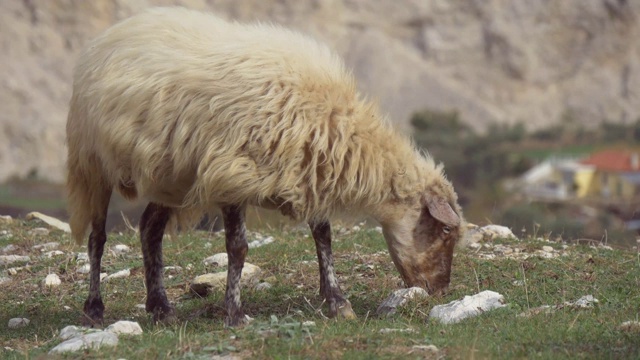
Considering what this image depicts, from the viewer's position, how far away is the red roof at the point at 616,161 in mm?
51031

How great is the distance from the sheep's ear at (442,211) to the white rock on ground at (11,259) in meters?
4.35

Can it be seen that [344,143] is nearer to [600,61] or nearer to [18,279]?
[18,279]

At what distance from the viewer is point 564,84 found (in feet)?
176

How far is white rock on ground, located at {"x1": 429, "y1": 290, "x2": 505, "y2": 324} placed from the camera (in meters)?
7.51

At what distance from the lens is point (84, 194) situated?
28.6 ft

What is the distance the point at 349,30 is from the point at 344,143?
41.8 metres

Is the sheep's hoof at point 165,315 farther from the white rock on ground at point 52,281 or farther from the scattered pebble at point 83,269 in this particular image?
the scattered pebble at point 83,269

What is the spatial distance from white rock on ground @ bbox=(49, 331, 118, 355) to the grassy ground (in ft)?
0.30

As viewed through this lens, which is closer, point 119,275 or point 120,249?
point 119,275

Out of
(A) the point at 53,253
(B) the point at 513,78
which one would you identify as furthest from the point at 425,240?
(B) the point at 513,78

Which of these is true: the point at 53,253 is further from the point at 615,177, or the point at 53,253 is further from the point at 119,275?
the point at 615,177

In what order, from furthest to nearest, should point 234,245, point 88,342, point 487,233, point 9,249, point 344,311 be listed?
point 9,249 < point 487,233 < point 344,311 < point 234,245 < point 88,342

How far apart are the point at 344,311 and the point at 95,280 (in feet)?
6.60

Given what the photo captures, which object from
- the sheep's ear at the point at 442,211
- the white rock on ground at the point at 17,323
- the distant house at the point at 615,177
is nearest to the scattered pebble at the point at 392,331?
the sheep's ear at the point at 442,211
